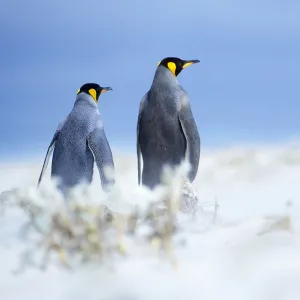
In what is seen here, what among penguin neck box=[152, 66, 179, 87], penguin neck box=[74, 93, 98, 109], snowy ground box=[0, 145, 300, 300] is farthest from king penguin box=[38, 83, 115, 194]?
snowy ground box=[0, 145, 300, 300]

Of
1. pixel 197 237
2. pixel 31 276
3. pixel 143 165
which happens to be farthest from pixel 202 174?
pixel 31 276

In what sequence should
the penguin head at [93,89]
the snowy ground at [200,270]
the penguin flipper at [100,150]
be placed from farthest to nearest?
the penguin head at [93,89] → the penguin flipper at [100,150] → the snowy ground at [200,270]

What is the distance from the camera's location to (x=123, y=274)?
2324 mm

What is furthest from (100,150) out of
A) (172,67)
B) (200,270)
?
(200,270)

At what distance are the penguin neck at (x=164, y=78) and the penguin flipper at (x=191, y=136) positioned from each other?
0.20 metres

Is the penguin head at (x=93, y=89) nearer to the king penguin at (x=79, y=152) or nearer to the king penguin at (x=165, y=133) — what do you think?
the king penguin at (x=79, y=152)

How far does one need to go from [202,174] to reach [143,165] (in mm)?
941

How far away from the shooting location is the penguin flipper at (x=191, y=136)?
4352 millimetres

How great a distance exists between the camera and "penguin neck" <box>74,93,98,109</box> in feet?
15.0

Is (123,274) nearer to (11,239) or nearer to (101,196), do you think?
(101,196)

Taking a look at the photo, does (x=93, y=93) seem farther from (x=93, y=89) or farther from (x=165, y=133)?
(x=165, y=133)

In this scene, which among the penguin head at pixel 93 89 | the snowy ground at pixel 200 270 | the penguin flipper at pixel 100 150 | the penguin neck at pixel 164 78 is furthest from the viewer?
the penguin head at pixel 93 89

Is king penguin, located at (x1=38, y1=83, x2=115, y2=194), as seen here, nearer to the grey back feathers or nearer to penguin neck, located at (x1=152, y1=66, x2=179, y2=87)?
the grey back feathers

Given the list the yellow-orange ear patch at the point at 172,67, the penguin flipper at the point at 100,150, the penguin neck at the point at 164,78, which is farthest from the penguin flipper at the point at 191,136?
the penguin flipper at the point at 100,150
